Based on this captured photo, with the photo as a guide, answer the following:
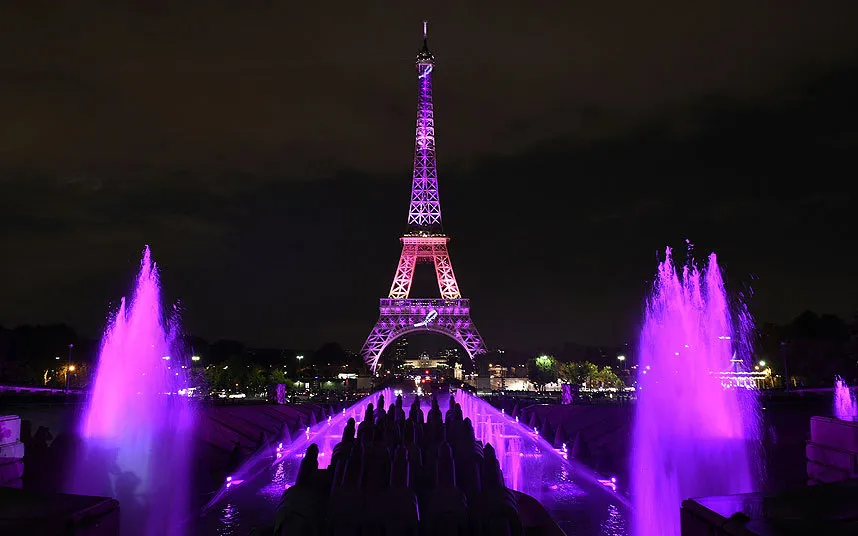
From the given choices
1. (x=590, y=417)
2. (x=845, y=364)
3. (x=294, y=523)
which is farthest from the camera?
(x=845, y=364)

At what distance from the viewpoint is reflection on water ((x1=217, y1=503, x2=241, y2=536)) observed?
12.0 meters

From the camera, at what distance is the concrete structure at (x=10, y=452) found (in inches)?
401

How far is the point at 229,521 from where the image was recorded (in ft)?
42.1

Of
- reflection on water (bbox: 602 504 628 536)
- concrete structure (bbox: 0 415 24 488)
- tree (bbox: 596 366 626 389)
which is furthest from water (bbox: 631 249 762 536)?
tree (bbox: 596 366 626 389)

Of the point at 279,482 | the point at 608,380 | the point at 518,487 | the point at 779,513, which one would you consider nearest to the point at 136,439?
the point at 279,482

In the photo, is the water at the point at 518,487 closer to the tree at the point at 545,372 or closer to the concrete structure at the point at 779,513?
the concrete structure at the point at 779,513

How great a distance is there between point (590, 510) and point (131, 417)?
12.2m

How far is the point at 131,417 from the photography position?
17453mm

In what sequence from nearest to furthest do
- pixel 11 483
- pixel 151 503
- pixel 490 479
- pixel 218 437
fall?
1. pixel 490 479
2. pixel 11 483
3. pixel 151 503
4. pixel 218 437

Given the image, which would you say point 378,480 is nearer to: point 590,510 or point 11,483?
point 11,483

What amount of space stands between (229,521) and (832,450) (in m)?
10.9

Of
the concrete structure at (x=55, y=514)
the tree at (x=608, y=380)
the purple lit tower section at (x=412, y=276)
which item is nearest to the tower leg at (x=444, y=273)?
the purple lit tower section at (x=412, y=276)

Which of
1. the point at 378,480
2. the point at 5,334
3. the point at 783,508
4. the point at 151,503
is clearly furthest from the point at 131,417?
the point at 5,334

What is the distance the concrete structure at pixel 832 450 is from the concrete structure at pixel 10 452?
12.8 metres
